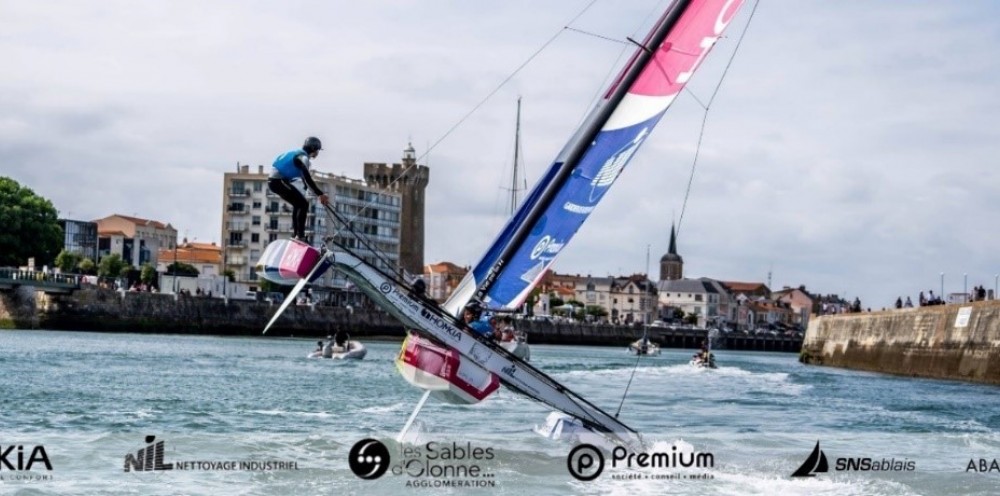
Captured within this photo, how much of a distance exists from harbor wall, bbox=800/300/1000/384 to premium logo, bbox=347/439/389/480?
31061 millimetres

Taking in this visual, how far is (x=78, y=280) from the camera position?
94250mm

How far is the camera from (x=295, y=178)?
15211mm

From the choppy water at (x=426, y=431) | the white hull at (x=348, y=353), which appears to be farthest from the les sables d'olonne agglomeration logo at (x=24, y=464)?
the white hull at (x=348, y=353)

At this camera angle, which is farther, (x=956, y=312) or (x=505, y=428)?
(x=956, y=312)

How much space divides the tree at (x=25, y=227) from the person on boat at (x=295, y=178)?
10094 centimetres

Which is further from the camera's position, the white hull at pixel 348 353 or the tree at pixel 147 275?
the tree at pixel 147 275

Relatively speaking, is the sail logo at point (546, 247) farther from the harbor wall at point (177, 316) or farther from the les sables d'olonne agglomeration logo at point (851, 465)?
the harbor wall at point (177, 316)

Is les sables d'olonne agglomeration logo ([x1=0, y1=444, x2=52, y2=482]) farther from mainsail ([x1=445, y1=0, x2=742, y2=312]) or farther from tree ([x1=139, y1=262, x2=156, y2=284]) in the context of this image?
tree ([x1=139, y1=262, x2=156, y2=284])

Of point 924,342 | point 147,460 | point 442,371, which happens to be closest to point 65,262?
point 924,342

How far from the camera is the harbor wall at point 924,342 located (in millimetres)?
45656

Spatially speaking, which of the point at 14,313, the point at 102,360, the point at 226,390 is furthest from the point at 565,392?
the point at 14,313

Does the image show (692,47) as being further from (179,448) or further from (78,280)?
(78,280)

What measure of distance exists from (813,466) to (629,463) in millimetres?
2370

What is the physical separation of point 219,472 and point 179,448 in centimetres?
220
